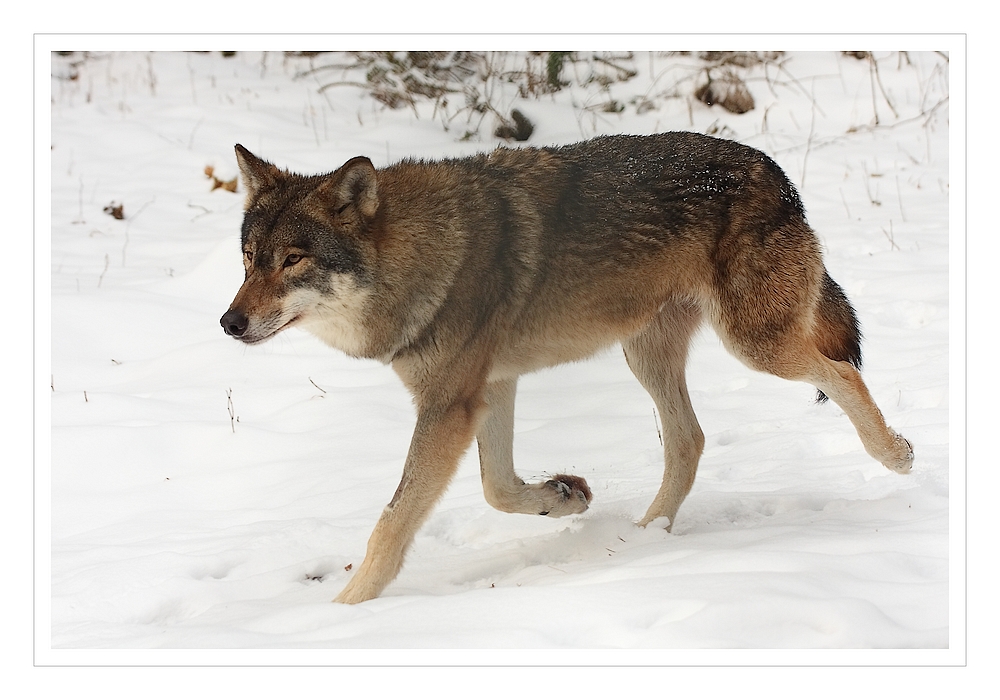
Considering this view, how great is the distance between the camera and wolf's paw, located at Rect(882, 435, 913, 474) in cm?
426

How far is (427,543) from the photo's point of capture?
4.38 m

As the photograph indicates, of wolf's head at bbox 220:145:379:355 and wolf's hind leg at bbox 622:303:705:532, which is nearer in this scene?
wolf's head at bbox 220:145:379:355

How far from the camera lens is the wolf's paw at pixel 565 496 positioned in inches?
171

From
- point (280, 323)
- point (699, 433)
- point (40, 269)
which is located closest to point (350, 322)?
point (280, 323)

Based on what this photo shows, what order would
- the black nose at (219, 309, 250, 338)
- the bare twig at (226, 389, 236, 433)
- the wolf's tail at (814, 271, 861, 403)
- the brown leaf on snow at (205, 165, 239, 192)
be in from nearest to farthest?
the black nose at (219, 309, 250, 338)
the wolf's tail at (814, 271, 861, 403)
the bare twig at (226, 389, 236, 433)
the brown leaf on snow at (205, 165, 239, 192)

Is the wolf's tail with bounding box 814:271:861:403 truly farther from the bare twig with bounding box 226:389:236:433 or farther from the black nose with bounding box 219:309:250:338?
the bare twig with bounding box 226:389:236:433

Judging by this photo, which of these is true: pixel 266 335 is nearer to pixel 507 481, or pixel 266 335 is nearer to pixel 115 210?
pixel 507 481

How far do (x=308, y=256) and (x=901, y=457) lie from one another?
2.90 meters

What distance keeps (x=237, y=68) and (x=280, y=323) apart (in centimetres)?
832

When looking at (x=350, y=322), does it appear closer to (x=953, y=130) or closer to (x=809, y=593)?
(x=809, y=593)

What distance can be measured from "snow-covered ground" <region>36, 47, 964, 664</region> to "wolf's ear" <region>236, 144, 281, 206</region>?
1.69 metres

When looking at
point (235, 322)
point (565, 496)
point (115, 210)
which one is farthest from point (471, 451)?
point (115, 210)

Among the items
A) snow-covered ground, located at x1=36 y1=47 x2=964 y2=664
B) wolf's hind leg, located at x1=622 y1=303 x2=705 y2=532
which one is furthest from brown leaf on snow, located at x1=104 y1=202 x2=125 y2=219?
wolf's hind leg, located at x1=622 y1=303 x2=705 y2=532

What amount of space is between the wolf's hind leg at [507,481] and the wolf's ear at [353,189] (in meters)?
1.07
